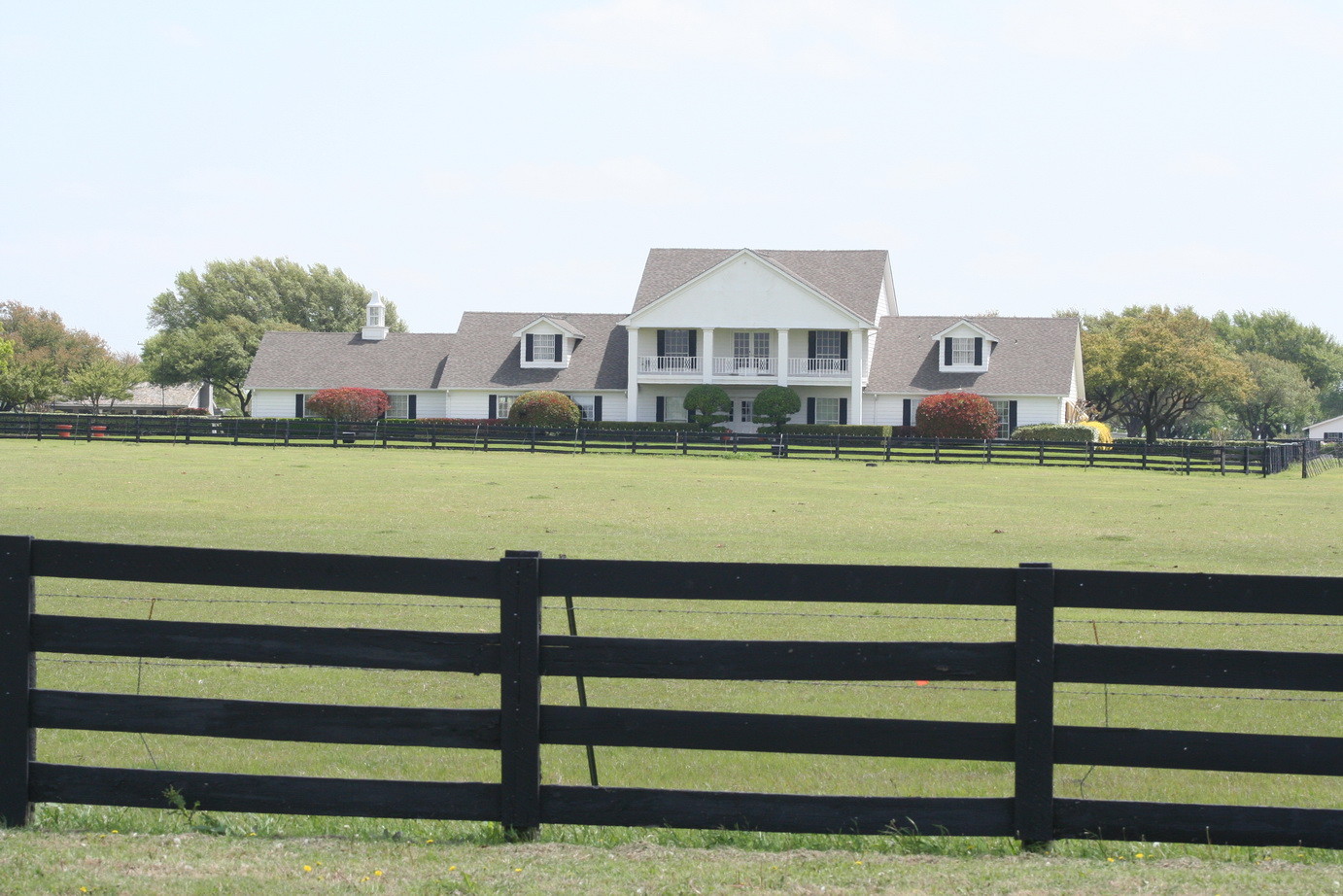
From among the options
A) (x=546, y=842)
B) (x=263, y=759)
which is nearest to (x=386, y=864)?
(x=546, y=842)

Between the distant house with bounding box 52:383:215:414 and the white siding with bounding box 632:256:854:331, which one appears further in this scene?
the distant house with bounding box 52:383:215:414

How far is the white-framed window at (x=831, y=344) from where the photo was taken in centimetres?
6700

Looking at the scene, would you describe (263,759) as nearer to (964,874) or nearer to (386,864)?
(386,864)

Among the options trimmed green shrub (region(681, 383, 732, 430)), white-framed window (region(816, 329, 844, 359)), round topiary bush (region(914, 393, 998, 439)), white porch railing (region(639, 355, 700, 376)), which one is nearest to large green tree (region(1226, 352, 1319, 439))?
white-framed window (region(816, 329, 844, 359))

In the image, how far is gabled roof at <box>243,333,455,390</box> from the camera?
→ 73.9m

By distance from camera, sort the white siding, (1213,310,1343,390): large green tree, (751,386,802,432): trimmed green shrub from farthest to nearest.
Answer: (1213,310,1343,390): large green tree → the white siding → (751,386,802,432): trimmed green shrub

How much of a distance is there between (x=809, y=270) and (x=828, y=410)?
786 centimetres

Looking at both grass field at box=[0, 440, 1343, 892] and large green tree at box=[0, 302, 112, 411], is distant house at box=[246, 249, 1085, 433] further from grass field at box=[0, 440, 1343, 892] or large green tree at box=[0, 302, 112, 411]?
large green tree at box=[0, 302, 112, 411]

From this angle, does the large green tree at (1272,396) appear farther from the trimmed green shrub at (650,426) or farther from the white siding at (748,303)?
the trimmed green shrub at (650,426)

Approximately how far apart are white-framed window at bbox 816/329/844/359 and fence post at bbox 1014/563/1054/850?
2447 inches

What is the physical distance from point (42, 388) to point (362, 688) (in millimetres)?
89250

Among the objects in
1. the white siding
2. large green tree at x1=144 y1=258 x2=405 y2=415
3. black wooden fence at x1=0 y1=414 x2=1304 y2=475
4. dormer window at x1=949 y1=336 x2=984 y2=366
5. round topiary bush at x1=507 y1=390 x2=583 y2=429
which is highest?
→ large green tree at x1=144 y1=258 x2=405 y2=415

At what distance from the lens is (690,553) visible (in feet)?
59.2

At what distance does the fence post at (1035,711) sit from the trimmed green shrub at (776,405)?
58.7 metres
